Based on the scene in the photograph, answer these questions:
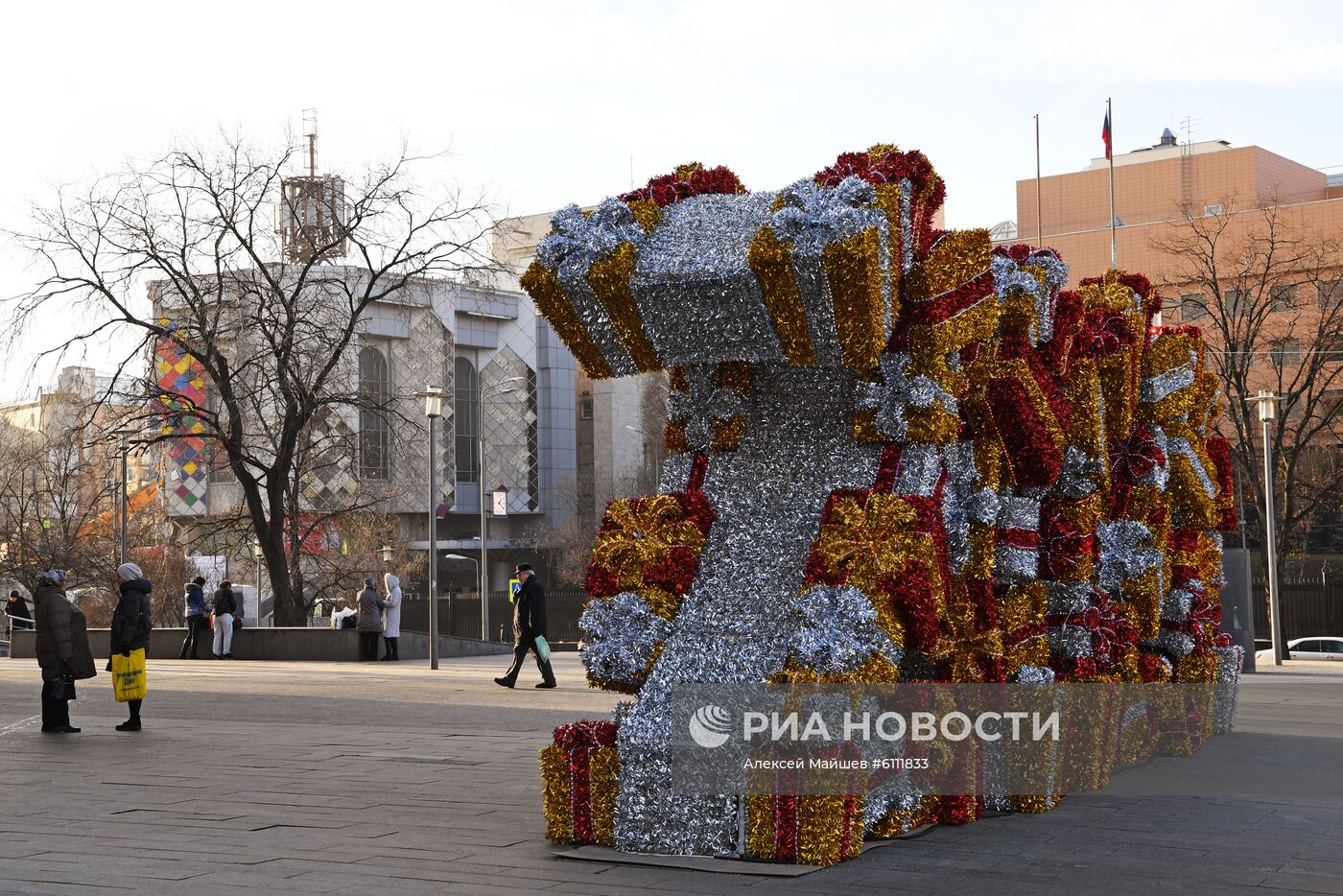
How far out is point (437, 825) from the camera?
376 inches

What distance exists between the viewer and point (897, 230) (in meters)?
8.89

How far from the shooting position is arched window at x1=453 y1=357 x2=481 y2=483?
82250 mm

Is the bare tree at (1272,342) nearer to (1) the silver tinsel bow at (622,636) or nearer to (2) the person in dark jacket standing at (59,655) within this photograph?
(2) the person in dark jacket standing at (59,655)

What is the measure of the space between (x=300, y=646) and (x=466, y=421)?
5455 cm

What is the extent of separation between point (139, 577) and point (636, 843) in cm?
936

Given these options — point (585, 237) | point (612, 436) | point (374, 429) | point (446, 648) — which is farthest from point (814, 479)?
point (612, 436)

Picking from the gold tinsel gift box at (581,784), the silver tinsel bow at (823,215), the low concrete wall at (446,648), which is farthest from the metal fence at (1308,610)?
the gold tinsel gift box at (581,784)

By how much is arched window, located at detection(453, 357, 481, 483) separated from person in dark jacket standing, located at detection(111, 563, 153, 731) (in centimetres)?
6592

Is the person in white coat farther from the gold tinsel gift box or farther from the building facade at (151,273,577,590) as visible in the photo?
the building facade at (151,273,577,590)

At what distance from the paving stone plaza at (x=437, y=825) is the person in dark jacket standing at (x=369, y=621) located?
424 inches

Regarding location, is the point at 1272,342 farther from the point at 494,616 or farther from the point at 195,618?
the point at 195,618

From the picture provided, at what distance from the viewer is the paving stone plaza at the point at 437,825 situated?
25.6ft

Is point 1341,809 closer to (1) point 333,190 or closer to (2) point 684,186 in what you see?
(2) point 684,186

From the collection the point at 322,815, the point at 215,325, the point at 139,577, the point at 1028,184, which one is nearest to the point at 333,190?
the point at 215,325
